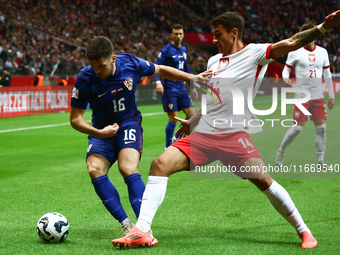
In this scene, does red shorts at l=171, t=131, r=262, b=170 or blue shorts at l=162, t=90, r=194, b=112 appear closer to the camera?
red shorts at l=171, t=131, r=262, b=170

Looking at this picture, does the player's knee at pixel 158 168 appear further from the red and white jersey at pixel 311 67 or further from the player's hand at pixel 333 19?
the red and white jersey at pixel 311 67

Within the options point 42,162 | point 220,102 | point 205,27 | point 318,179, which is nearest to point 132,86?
point 220,102

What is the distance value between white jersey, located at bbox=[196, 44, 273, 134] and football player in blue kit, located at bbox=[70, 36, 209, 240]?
42 centimetres

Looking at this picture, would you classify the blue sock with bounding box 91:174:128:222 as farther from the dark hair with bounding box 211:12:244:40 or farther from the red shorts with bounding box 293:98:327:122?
the red shorts with bounding box 293:98:327:122

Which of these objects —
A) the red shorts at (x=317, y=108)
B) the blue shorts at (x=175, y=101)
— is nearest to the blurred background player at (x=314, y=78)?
the red shorts at (x=317, y=108)

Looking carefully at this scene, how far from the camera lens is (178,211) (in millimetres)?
4902

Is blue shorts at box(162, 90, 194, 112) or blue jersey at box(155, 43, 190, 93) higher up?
blue jersey at box(155, 43, 190, 93)

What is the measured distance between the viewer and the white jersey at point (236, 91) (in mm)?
3758

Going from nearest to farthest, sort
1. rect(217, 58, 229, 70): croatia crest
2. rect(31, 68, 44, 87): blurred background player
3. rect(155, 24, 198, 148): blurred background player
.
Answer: rect(217, 58, 229, 70): croatia crest < rect(155, 24, 198, 148): blurred background player < rect(31, 68, 44, 87): blurred background player

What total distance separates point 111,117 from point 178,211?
1372 millimetres

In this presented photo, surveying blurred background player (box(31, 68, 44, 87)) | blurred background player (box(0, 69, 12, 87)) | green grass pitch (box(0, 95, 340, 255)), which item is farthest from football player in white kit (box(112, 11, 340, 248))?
blurred background player (box(31, 68, 44, 87))

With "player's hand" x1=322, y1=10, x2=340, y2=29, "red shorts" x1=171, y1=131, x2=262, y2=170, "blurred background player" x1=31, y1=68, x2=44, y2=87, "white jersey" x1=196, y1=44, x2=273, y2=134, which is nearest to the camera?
"player's hand" x1=322, y1=10, x2=340, y2=29

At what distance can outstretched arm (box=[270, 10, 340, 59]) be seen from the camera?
3.35 meters

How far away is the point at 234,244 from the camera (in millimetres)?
3770
